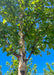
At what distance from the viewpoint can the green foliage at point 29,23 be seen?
8336 millimetres

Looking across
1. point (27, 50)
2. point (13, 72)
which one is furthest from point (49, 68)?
point (27, 50)

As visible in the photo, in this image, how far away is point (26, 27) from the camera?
357 inches

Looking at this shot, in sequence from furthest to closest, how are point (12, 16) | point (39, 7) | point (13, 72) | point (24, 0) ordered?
point (13, 72) < point (24, 0) < point (12, 16) < point (39, 7)

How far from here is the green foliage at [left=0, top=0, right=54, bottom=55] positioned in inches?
328

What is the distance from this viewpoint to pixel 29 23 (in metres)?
8.85

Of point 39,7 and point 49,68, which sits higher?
point 49,68

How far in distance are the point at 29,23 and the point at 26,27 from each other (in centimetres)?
44

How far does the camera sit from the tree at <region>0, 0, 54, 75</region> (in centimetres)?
836

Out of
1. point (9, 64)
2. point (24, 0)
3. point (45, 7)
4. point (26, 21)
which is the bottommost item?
point (26, 21)

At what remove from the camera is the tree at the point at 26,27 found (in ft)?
27.4

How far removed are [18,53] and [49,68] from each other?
1580cm

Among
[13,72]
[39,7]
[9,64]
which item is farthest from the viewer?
[9,64]

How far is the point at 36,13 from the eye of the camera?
862 centimetres

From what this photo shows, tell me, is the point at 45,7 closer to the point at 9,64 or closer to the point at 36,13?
the point at 36,13
